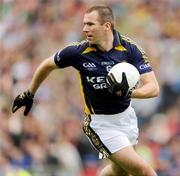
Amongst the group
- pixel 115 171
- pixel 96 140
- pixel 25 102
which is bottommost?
pixel 115 171

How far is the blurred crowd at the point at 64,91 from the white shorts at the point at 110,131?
374cm

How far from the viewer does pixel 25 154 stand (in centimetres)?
1228

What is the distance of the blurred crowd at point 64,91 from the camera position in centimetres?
1189

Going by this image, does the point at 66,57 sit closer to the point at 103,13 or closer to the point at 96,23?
the point at 96,23

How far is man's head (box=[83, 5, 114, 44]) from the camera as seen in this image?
7.67m

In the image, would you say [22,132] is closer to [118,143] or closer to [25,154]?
[25,154]

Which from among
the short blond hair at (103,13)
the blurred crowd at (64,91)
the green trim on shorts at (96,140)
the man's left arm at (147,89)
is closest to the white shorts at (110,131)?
the green trim on shorts at (96,140)

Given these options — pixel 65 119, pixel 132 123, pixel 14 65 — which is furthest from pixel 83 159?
pixel 132 123

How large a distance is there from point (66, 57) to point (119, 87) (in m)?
0.80

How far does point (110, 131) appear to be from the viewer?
7879 mm

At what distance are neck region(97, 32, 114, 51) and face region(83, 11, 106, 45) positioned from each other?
44mm

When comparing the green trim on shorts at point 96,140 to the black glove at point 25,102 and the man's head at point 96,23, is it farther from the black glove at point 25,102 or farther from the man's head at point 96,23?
the man's head at point 96,23

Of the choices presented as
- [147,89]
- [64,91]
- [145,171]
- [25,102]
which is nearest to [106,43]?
[147,89]

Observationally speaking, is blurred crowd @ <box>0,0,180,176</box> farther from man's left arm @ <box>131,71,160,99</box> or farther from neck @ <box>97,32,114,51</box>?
neck @ <box>97,32,114,51</box>
